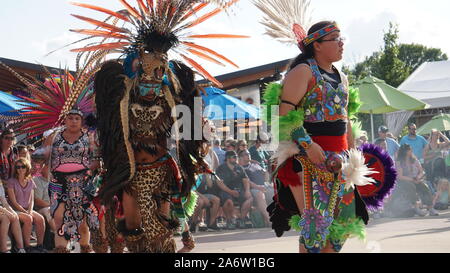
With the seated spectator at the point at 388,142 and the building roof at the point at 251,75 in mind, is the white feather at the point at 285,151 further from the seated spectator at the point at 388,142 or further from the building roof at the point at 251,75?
the building roof at the point at 251,75

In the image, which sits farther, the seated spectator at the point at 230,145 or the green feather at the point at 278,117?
the seated spectator at the point at 230,145

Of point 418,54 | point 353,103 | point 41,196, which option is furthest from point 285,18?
point 418,54

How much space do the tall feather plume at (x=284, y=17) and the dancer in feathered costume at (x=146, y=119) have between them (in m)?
0.32

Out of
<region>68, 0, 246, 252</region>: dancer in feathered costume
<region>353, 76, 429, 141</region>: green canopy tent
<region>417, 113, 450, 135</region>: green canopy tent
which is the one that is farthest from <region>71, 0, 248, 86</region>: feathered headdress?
<region>417, 113, 450, 135</region>: green canopy tent

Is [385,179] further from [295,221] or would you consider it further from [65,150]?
[65,150]

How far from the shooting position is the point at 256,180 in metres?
12.1

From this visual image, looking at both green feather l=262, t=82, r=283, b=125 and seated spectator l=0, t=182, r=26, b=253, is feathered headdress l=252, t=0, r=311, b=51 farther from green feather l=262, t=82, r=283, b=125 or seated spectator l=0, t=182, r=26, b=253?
seated spectator l=0, t=182, r=26, b=253

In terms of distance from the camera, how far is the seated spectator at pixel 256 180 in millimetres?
11789

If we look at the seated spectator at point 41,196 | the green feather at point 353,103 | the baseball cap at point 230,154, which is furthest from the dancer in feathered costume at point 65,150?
the baseball cap at point 230,154

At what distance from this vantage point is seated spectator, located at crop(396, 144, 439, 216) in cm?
1287
